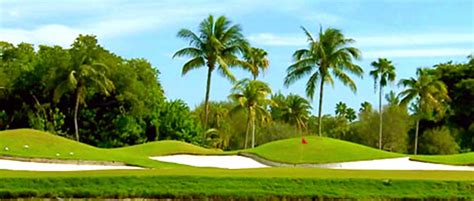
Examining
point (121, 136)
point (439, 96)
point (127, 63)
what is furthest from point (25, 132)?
point (439, 96)

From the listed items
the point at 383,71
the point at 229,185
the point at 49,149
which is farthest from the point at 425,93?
the point at 229,185

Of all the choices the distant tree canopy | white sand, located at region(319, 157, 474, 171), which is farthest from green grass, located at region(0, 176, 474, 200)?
the distant tree canopy

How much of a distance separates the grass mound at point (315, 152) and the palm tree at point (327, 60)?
5489 mm

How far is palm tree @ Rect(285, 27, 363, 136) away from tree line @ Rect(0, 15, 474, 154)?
0.22ft

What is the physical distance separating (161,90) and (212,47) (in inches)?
867

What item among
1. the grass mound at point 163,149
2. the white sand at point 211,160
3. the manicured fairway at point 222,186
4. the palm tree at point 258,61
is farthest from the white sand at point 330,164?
the palm tree at point 258,61

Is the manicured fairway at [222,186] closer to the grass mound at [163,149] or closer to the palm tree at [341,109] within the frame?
the grass mound at [163,149]

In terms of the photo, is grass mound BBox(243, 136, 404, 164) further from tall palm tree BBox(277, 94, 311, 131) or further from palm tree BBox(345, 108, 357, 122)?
palm tree BBox(345, 108, 357, 122)

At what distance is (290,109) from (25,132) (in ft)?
192

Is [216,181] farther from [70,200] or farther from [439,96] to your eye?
[439,96]

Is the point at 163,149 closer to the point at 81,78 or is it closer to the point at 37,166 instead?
the point at 37,166

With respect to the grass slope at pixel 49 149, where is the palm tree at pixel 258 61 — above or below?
above

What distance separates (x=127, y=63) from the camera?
67.4 metres

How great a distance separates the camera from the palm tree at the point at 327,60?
1882 inches
